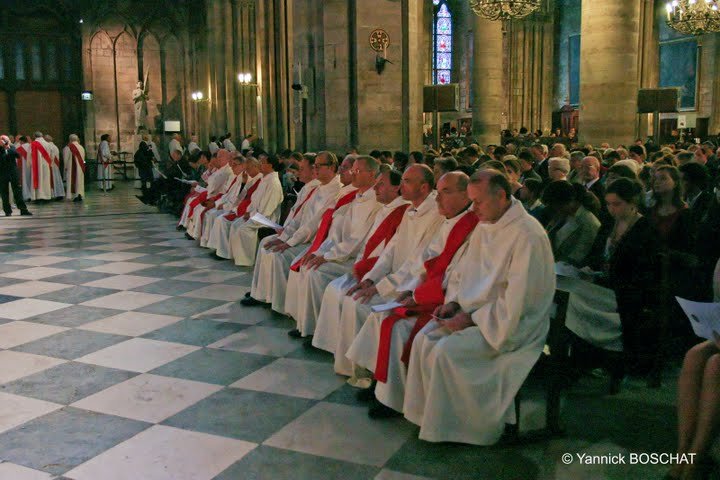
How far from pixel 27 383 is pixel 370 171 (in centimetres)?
325

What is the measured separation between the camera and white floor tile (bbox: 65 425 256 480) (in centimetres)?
379

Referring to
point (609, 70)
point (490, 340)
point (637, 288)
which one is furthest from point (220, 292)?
point (609, 70)

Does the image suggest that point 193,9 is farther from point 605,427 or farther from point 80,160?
point 605,427

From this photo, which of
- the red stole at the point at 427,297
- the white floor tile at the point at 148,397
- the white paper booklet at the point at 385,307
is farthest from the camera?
the white floor tile at the point at 148,397

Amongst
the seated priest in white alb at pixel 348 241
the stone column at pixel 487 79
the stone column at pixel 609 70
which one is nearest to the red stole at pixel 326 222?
the seated priest in white alb at pixel 348 241

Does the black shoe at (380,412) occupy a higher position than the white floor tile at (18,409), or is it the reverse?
the black shoe at (380,412)

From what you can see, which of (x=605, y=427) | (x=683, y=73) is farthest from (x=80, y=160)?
(x=683, y=73)

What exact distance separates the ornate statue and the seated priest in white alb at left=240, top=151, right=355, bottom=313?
72.7 feet

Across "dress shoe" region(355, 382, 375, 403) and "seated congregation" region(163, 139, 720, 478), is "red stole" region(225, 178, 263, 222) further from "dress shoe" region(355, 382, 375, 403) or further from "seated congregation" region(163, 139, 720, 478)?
"dress shoe" region(355, 382, 375, 403)

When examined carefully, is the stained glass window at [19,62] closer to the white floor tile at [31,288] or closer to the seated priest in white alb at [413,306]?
the white floor tile at [31,288]

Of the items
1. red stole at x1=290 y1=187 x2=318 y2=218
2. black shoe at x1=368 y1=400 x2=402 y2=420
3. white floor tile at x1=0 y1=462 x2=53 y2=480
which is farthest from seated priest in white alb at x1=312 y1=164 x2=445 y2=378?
red stole at x1=290 y1=187 x2=318 y2=218

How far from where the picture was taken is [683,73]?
27.1 m

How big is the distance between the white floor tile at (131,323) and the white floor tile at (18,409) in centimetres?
158

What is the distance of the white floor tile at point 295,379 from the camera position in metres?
5.00
